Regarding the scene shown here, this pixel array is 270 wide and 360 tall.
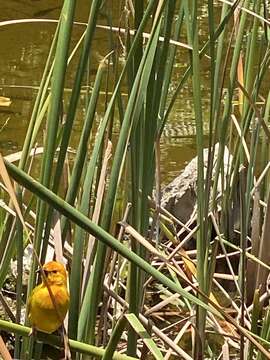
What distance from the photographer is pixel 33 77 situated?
4.13 m

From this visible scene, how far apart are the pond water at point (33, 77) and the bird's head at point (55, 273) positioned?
1560 mm

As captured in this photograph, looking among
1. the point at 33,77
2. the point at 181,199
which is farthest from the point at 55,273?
the point at 33,77

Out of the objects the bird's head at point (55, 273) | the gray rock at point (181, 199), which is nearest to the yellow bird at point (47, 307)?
the bird's head at point (55, 273)

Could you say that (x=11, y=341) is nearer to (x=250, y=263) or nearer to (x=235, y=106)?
(x=250, y=263)

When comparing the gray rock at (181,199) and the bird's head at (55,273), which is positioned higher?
the bird's head at (55,273)

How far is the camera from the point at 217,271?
2.72m

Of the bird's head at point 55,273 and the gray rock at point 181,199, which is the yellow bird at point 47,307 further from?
the gray rock at point 181,199

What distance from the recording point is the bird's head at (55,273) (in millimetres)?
1347

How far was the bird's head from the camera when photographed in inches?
53.0

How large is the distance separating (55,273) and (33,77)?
2.84 metres

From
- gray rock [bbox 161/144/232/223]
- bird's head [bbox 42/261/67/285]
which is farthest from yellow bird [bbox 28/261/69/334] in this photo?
gray rock [bbox 161/144/232/223]

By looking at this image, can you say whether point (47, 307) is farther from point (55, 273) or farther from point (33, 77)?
point (33, 77)

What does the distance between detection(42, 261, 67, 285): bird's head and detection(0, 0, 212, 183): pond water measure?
156cm

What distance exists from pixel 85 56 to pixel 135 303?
0.37 meters
